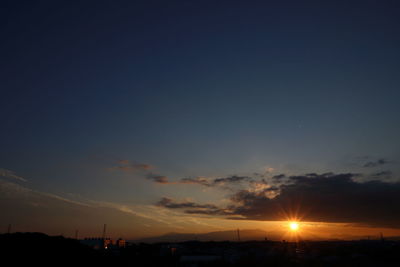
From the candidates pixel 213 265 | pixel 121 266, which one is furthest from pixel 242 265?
pixel 121 266

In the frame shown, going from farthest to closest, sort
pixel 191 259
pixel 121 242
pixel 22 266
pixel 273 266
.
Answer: pixel 121 242
pixel 191 259
pixel 273 266
pixel 22 266

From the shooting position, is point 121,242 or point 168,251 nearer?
point 168,251

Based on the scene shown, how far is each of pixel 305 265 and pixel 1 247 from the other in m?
48.5

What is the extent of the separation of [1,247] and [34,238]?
5030mm

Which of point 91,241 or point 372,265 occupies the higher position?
point 91,241

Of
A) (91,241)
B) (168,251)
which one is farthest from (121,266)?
(91,241)

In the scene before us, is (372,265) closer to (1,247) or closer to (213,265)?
(213,265)

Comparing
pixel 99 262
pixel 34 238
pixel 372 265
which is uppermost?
pixel 34 238

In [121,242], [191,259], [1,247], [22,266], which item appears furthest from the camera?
[121,242]

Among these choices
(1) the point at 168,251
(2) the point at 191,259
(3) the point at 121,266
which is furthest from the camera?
(1) the point at 168,251

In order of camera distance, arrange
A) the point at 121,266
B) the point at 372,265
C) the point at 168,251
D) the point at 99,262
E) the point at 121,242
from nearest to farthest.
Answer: the point at 99,262, the point at 121,266, the point at 372,265, the point at 168,251, the point at 121,242

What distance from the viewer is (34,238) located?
35.4 meters

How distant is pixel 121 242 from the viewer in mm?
101688

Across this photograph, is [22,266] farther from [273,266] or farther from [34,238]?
[273,266]
